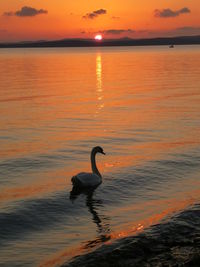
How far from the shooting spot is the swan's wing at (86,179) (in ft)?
60.4

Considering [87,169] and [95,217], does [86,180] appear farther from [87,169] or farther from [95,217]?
[95,217]

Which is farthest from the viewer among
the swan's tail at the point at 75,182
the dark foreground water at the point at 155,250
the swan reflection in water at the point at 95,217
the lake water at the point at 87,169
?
the swan's tail at the point at 75,182

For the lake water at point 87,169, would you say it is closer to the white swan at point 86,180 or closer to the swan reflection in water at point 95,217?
the swan reflection in water at point 95,217

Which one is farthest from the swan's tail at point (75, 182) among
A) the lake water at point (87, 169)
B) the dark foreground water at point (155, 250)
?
the dark foreground water at point (155, 250)

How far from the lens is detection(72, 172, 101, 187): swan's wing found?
18.4 meters

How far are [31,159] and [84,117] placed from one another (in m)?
12.1

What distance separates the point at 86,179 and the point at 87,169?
2.74 metres

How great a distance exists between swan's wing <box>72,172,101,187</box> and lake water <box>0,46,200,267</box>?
374 mm

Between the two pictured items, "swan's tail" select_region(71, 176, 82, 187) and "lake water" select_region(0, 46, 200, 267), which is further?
"swan's tail" select_region(71, 176, 82, 187)

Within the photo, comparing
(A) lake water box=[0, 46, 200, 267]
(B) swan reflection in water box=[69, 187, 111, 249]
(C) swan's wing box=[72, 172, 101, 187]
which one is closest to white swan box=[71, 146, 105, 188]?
(C) swan's wing box=[72, 172, 101, 187]

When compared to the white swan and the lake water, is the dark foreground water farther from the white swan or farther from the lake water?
the white swan

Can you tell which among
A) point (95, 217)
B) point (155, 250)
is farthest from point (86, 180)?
point (155, 250)

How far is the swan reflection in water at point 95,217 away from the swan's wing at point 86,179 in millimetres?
238

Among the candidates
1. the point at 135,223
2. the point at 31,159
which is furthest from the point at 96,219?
the point at 31,159
